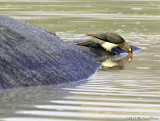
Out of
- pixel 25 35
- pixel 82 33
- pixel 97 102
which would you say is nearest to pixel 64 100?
pixel 97 102

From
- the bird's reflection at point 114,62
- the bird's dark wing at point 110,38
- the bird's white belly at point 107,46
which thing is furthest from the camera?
the bird's dark wing at point 110,38

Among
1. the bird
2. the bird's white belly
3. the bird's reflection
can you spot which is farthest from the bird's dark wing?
the bird's reflection

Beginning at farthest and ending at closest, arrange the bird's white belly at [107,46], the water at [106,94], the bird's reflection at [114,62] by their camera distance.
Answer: the bird's white belly at [107,46] → the bird's reflection at [114,62] → the water at [106,94]

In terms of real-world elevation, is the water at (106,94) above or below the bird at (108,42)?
above

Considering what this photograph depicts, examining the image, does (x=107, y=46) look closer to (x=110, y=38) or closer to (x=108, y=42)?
(x=108, y=42)

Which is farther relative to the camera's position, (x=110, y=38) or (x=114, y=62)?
(x=110, y=38)

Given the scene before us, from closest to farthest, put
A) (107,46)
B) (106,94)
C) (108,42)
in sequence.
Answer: (106,94) < (107,46) < (108,42)

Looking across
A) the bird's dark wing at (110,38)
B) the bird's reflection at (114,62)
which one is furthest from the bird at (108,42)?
the bird's reflection at (114,62)

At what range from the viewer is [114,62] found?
11016 millimetres

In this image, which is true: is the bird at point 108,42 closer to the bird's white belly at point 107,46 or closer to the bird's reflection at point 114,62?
the bird's white belly at point 107,46

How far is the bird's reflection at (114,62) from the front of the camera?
10.2 m

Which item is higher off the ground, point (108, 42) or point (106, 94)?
point (106, 94)

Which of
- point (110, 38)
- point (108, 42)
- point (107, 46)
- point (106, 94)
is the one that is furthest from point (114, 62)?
point (106, 94)

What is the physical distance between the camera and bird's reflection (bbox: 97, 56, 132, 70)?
10152mm
